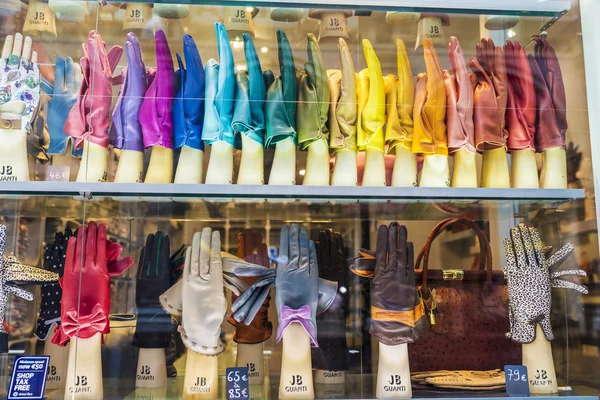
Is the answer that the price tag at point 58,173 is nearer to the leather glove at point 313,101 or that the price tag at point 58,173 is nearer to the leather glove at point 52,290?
the leather glove at point 52,290

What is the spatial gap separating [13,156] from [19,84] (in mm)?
236

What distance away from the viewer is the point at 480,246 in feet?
7.13

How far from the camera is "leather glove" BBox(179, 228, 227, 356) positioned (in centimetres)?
185

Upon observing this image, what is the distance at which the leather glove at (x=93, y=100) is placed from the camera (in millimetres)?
1917

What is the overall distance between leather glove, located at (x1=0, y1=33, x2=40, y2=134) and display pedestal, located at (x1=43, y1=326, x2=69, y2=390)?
709mm

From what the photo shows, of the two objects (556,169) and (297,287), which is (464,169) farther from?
(297,287)

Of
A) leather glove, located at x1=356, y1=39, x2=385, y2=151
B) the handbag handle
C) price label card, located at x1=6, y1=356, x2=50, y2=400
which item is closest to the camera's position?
price label card, located at x1=6, y1=356, x2=50, y2=400

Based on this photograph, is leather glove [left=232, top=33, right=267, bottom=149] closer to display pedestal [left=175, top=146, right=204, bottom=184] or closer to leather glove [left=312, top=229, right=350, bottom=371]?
display pedestal [left=175, top=146, right=204, bottom=184]

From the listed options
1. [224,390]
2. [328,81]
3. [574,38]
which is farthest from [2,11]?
[574,38]

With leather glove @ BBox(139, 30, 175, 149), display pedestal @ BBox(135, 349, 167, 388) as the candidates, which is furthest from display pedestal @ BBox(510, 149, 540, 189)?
display pedestal @ BBox(135, 349, 167, 388)

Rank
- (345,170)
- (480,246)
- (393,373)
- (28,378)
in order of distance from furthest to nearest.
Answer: (480,246) < (345,170) < (393,373) < (28,378)

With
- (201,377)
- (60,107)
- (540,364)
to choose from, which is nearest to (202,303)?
(201,377)

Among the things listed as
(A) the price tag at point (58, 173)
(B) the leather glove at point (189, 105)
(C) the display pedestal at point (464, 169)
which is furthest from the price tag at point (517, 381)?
(A) the price tag at point (58, 173)

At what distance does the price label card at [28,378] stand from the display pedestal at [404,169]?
126cm
